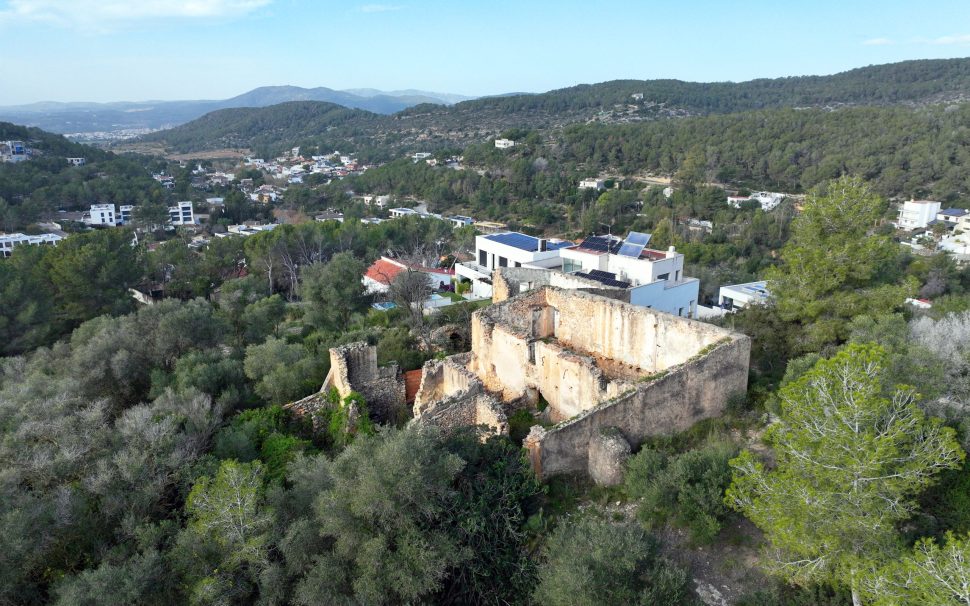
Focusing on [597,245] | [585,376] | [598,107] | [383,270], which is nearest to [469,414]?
[585,376]

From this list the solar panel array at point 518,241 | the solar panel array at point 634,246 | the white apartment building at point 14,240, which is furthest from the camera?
the white apartment building at point 14,240

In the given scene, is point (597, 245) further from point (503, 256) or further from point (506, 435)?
point (506, 435)

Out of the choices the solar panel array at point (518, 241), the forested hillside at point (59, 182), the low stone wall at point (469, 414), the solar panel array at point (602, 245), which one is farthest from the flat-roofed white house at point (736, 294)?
the forested hillside at point (59, 182)

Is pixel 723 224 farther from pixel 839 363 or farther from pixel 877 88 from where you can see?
pixel 877 88

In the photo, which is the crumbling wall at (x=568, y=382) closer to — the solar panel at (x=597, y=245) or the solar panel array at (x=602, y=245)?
the solar panel array at (x=602, y=245)

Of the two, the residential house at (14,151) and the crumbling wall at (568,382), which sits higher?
the residential house at (14,151)

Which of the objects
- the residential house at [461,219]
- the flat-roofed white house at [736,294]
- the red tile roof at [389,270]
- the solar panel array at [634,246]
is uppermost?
the solar panel array at [634,246]

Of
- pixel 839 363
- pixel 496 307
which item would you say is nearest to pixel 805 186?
pixel 496 307

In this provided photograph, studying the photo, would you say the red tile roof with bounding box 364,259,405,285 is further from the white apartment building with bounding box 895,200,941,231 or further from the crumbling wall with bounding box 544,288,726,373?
the white apartment building with bounding box 895,200,941,231
